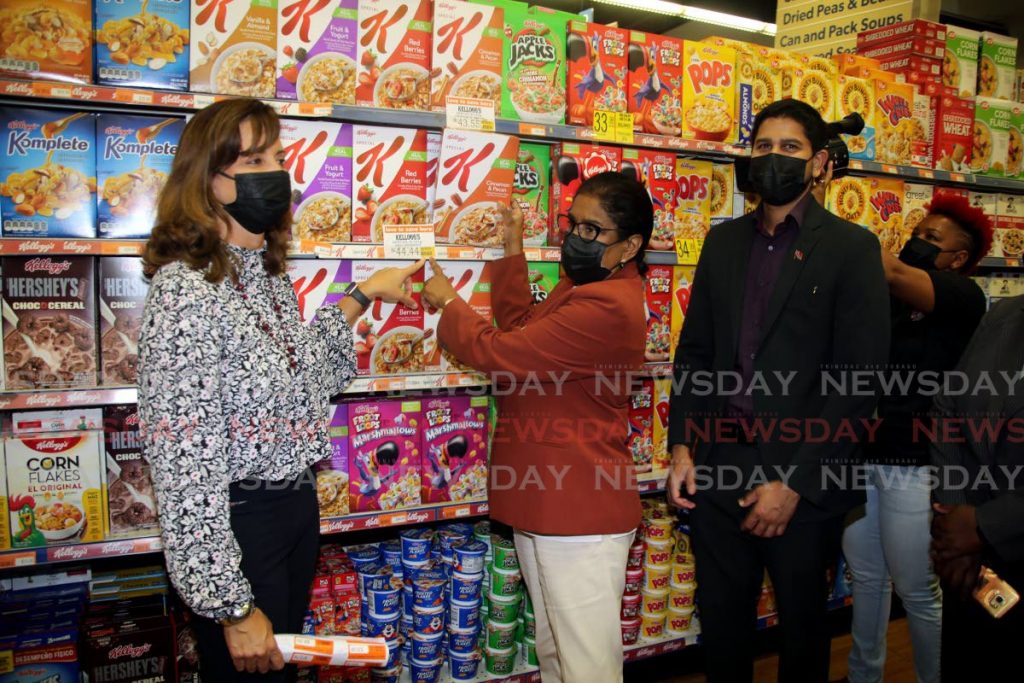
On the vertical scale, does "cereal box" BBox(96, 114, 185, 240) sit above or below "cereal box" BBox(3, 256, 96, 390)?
above

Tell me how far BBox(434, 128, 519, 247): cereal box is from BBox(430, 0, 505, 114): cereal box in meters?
0.16

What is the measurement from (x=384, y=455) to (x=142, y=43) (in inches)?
62.4

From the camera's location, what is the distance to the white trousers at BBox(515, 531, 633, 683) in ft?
6.99

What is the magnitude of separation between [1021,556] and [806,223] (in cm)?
109

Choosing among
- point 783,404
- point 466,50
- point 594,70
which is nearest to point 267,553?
point 783,404

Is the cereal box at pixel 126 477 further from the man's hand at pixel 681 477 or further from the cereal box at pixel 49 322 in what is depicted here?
the man's hand at pixel 681 477

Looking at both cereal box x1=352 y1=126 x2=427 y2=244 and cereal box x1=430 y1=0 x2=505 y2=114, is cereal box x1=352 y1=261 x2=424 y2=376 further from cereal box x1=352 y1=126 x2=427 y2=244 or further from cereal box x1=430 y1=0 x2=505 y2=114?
cereal box x1=430 y1=0 x2=505 y2=114

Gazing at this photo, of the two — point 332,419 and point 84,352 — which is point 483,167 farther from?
point 84,352

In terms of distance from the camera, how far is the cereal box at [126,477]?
232cm

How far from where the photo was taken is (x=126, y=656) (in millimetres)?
2223

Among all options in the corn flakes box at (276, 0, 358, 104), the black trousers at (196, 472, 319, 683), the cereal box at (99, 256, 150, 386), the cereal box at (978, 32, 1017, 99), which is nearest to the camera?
the black trousers at (196, 472, 319, 683)

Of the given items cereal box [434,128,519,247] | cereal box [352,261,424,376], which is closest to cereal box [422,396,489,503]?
cereal box [352,261,424,376]

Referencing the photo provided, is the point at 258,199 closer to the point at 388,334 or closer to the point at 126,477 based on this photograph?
the point at 388,334

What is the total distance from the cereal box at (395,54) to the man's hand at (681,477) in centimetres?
156
